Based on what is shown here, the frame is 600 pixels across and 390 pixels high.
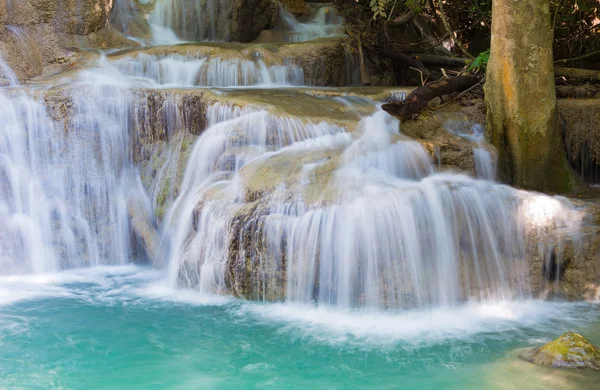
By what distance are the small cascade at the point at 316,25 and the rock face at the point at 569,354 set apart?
9.27m

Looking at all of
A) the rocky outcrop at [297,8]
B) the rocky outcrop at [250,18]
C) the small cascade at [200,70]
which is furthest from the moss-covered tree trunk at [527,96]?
the rocky outcrop at [297,8]

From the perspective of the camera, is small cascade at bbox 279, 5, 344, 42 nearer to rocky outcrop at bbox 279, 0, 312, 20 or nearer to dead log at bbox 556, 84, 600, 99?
rocky outcrop at bbox 279, 0, 312, 20

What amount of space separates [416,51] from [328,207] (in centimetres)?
690

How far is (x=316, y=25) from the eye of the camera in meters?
13.9

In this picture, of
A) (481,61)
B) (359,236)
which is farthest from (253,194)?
(481,61)

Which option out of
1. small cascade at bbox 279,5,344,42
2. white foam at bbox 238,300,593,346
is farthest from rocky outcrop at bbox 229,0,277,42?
white foam at bbox 238,300,593,346

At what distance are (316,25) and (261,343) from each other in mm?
9463

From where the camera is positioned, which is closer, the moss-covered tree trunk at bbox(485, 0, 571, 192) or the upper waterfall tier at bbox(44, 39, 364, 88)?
the moss-covered tree trunk at bbox(485, 0, 571, 192)

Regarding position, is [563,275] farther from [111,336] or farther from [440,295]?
[111,336]

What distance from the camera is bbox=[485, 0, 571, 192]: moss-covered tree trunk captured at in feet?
25.1

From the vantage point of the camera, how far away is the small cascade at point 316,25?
13.4 meters

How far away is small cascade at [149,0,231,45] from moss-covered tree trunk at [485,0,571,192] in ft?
20.6

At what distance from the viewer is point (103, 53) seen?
10.8 meters

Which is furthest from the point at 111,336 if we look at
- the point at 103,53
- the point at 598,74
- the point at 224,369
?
the point at 598,74
